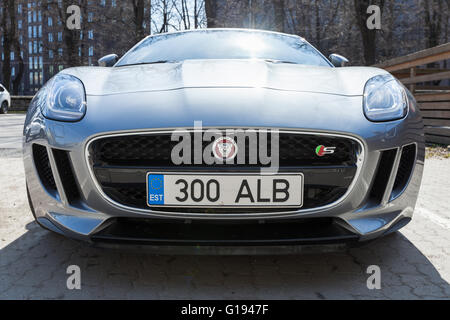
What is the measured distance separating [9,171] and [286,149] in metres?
3.66

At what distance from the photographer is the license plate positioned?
1708mm

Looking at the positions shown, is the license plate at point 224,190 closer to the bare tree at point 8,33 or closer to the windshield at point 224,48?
the windshield at point 224,48

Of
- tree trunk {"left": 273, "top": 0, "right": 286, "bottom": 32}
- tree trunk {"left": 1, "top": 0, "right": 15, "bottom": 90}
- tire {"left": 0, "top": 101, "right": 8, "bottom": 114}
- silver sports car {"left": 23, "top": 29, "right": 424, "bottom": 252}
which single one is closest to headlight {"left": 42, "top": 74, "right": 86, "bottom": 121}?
silver sports car {"left": 23, "top": 29, "right": 424, "bottom": 252}

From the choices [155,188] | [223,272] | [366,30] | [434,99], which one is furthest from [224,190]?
[366,30]

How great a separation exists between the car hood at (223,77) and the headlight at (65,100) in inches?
2.2

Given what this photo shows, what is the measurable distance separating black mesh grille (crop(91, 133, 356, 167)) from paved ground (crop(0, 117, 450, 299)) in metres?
0.39

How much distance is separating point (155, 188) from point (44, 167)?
53 cm

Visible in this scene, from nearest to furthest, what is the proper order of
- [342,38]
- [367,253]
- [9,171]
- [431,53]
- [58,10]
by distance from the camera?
[367,253] → [9,171] → [431,53] → [58,10] → [342,38]

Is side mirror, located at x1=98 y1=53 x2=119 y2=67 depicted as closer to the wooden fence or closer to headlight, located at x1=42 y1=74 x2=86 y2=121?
headlight, located at x1=42 y1=74 x2=86 y2=121

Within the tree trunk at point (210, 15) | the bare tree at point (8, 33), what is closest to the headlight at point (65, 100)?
the tree trunk at point (210, 15)

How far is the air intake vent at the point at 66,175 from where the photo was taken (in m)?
1.82
